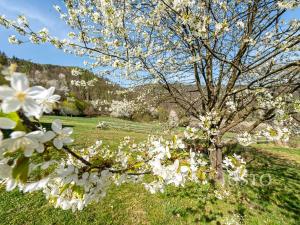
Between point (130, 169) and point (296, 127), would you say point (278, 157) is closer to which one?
point (296, 127)

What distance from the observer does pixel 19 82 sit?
832 millimetres

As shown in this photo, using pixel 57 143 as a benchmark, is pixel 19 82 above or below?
above

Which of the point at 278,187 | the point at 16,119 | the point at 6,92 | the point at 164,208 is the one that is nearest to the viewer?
the point at 6,92

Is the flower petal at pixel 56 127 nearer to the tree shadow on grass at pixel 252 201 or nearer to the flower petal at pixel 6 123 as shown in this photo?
the flower petal at pixel 6 123

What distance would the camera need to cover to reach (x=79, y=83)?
23.0 ft

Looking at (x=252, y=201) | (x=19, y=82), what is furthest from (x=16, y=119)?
(x=252, y=201)

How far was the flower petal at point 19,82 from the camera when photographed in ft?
2.71

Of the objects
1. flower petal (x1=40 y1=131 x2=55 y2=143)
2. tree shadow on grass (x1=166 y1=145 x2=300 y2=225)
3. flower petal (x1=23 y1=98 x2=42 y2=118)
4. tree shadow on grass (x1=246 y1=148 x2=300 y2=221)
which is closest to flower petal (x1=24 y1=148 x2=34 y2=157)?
flower petal (x1=40 y1=131 x2=55 y2=143)

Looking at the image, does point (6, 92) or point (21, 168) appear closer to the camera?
Result: point (6, 92)

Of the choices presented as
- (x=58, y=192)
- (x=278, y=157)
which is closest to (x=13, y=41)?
(x=58, y=192)

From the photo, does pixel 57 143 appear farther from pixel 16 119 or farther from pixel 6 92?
pixel 6 92

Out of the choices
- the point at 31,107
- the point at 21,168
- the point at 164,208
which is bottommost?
Answer: the point at 164,208

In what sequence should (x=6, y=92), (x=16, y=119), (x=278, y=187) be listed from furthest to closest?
(x=278, y=187)
(x=16, y=119)
(x=6, y=92)

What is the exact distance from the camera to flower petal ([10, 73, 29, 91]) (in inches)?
32.5
